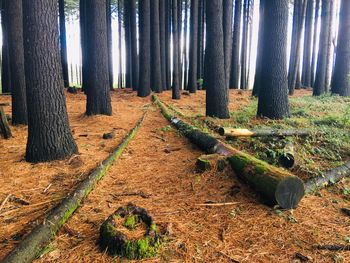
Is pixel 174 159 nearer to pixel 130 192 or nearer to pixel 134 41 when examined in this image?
pixel 130 192

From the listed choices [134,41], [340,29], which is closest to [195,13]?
[134,41]

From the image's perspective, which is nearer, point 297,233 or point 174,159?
point 297,233

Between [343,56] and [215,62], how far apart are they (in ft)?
32.2

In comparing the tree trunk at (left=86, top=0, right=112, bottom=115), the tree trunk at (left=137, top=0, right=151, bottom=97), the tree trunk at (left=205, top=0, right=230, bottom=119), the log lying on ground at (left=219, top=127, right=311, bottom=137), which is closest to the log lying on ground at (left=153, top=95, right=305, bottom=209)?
the log lying on ground at (left=219, top=127, right=311, bottom=137)

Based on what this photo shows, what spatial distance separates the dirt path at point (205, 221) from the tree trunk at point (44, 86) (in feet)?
4.44

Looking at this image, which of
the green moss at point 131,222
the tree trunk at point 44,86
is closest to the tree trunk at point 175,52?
the tree trunk at point 44,86

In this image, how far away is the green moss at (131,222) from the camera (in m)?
3.07

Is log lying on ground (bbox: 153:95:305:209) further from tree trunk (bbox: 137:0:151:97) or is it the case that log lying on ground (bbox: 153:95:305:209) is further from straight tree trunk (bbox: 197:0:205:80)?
straight tree trunk (bbox: 197:0:205:80)

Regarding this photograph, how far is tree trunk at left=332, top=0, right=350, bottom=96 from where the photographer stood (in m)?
15.0

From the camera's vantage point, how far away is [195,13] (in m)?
17.1

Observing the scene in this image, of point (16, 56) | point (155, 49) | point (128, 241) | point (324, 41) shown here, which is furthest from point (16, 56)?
point (324, 41)

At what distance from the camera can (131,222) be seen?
311 cm

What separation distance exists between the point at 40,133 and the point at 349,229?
16.2 feet

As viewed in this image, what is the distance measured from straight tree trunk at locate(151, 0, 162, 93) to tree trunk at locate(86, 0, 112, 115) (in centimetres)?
741
